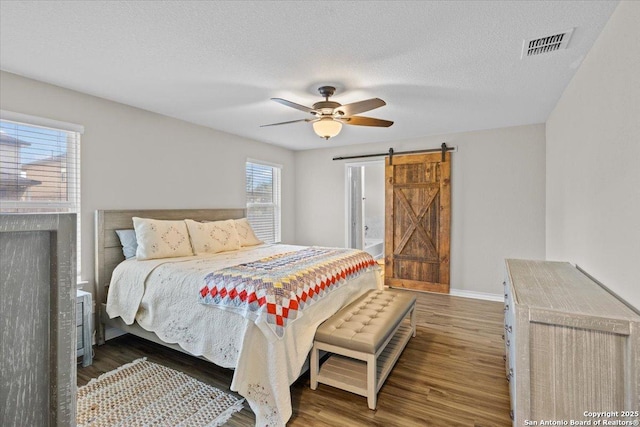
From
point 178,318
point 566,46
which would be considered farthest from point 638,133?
point 178,318

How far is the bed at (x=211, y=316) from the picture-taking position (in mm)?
1955

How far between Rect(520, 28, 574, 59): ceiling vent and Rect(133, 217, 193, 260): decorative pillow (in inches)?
133

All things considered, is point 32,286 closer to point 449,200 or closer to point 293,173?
point 449,200

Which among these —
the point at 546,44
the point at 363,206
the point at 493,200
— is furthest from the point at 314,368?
the point at 363,206

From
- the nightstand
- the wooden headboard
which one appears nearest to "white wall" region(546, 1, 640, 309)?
the nightstand

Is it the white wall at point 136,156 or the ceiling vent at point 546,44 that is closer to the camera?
the ceiling vent at point 546,44

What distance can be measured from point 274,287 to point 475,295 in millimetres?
3541

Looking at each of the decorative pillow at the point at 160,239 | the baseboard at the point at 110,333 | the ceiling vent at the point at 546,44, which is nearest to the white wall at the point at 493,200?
the ceiling vent at the point at 546,44

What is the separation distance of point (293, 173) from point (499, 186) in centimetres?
350

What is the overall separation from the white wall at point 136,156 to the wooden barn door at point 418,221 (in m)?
2.46

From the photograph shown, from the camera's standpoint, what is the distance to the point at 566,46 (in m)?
2.10

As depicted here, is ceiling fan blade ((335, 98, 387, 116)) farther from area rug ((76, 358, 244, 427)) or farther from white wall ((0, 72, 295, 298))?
area rug ((76, 358, 244, 427))

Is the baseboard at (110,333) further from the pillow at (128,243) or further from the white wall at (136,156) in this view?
the pillow at (128,243)

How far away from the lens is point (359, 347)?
6.77 feet
